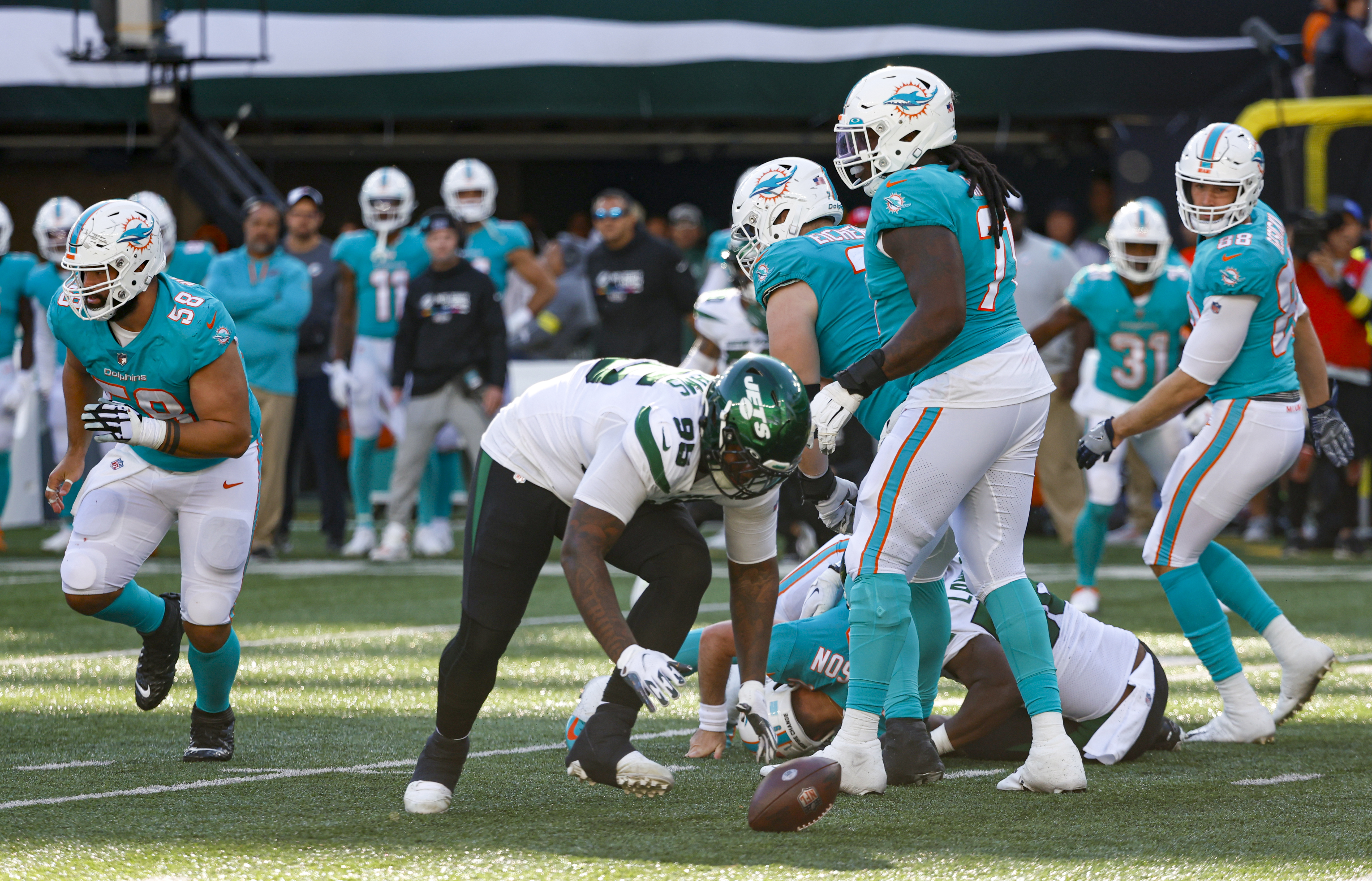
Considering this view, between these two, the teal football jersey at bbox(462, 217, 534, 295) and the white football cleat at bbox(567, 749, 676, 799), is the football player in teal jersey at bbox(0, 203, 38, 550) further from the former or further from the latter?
the white football cleat at bbox(567, 749, 676, 799)

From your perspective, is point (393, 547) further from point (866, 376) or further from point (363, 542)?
point (866, 376)

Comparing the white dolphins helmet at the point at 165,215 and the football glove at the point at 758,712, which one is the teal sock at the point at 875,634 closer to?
the football glove at the point at 758,712

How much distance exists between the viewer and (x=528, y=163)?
19.2 metres

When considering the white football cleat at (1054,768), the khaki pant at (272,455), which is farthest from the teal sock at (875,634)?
the khaki pant at (272,455)

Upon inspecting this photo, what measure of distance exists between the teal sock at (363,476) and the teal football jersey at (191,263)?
142 cm

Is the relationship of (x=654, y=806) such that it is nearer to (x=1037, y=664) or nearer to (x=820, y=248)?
(x=1037, y=664)

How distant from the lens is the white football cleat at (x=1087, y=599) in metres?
→ 8.35

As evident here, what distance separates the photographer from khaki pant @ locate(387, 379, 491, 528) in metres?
10.9

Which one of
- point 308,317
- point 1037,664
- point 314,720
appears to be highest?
point 308,317

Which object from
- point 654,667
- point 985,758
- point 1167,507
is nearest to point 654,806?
point 654,667

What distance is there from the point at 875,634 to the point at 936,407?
609 mm

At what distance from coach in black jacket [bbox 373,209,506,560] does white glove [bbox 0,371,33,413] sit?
101 inches

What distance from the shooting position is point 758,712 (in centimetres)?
414

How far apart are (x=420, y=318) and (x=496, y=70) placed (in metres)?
5.12
